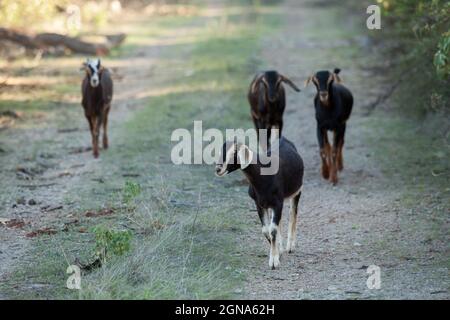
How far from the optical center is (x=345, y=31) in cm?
3041

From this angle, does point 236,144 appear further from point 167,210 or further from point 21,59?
point 21,59

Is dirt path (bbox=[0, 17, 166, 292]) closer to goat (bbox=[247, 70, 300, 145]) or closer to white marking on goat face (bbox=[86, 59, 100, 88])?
white marking on goat face (bbox=[86, 59, 100, 88])

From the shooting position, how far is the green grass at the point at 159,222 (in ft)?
27.2

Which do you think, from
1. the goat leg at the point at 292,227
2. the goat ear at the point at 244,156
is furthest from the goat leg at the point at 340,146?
the goat ear at the point at 244,156

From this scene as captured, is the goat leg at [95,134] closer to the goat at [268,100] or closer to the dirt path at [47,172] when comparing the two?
the dirt path at [47,172]

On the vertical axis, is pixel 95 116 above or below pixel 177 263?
above

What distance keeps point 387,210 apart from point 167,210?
303 cm

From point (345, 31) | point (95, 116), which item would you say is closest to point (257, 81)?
point (95, 116)

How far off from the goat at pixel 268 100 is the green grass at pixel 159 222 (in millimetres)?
1286

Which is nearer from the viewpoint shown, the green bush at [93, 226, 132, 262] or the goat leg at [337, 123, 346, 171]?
the green bush at [93, 226, 132, 262]

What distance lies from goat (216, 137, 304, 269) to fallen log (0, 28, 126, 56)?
49.0ft

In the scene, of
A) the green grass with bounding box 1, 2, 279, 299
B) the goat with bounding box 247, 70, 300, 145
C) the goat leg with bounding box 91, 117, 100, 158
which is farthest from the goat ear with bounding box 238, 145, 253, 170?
the goat leg with bounding box 91, 117, 100, 158

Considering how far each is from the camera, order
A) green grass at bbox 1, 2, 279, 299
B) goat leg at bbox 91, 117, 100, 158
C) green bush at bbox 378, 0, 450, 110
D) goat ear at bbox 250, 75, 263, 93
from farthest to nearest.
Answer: goat leg at bbox 91, 117, 100, 158 < goat ear at bbox 250, 75, 263, 93 < green bush at bbox 378, 0, 450, 110 < green grass at bbox 1, 2, 279, 299

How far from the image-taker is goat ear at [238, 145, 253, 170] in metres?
8.78
